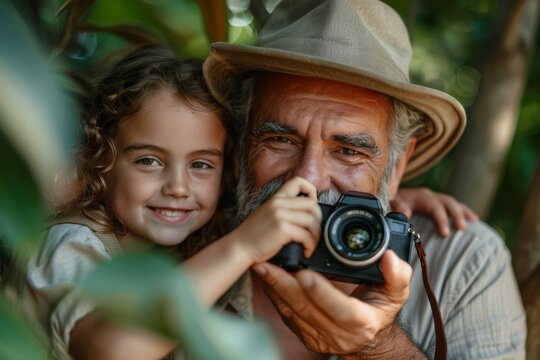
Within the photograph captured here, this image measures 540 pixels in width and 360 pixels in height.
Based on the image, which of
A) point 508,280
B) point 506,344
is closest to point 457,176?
point 508,280

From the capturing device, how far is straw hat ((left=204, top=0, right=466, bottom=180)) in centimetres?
170

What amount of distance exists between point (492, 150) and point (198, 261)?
1.44 m

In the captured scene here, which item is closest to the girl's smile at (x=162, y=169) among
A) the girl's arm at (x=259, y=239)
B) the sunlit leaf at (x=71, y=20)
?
the sunlit leaf at (x=71, y=20)

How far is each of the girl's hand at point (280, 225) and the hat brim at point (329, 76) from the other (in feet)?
1.30

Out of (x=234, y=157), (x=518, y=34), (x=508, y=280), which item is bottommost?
(x=508, y=280)

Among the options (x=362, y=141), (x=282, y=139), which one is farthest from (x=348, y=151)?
(x=282, y=139)

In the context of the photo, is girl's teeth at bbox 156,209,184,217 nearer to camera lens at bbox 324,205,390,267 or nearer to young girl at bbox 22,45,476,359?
young girl at bbox 22,45,476,359

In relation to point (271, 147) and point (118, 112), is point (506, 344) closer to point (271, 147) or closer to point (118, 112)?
point (271, 147)

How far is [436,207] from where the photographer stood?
2.09 m

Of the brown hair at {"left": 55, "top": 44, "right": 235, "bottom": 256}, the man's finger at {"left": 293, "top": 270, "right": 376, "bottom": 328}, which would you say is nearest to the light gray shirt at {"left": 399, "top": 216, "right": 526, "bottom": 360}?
the man's finger at {"left": 293, "top": 270, "right": 376, "bottom": 328}

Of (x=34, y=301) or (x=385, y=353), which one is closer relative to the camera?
(x=34, y=301)

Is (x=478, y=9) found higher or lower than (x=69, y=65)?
higher

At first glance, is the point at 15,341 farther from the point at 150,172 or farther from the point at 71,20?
the point at 71,20

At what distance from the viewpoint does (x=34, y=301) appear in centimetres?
134
